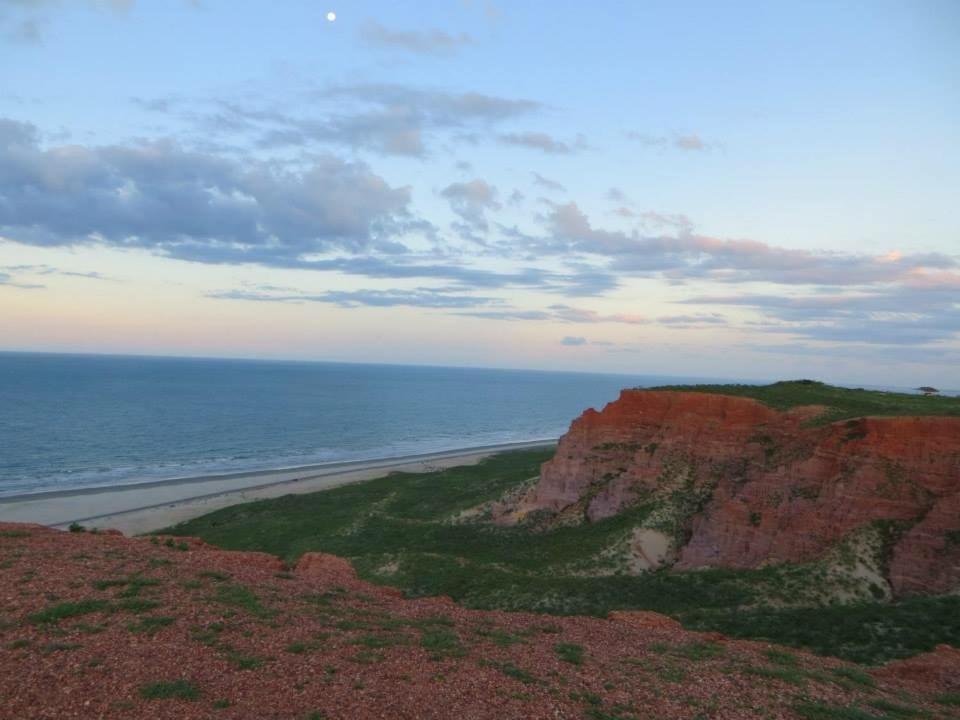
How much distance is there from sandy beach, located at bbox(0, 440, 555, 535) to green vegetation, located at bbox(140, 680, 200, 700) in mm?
49894

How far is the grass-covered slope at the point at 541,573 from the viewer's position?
22797mm

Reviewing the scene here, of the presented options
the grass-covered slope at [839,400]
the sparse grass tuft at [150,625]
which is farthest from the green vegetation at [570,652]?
the grass-covered slope at [839,400]

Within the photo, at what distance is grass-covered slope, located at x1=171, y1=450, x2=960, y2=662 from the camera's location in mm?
22797

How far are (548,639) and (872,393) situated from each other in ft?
127

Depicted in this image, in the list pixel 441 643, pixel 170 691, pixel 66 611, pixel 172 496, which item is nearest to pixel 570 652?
pixel 441 643

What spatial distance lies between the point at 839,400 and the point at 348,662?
117 feet

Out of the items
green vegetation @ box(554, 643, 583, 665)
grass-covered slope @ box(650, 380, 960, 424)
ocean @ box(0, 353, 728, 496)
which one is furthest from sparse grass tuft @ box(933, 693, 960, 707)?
ocean @ box(0, 353, 728, 496)

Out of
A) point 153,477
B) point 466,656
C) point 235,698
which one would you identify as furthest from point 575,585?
point 153,477

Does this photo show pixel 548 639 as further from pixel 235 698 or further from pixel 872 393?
pixel 872 393

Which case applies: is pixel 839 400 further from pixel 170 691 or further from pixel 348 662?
pixel 170 691

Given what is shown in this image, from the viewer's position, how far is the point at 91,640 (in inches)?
A: 518

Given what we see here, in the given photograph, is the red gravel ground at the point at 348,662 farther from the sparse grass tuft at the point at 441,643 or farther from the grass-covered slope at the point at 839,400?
the grass-covered slope at the point at 839,400

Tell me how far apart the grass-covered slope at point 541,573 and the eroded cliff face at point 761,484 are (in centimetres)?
194

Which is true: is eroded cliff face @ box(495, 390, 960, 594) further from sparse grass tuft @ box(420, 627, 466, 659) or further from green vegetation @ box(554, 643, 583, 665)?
sparse grass tuft @ box(420, 627, 466, 659)
